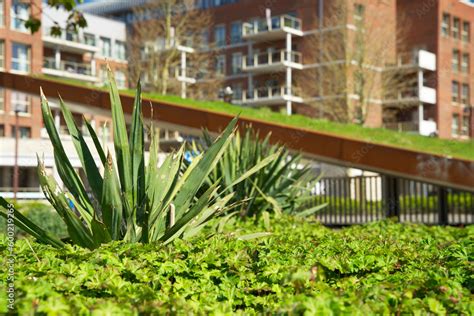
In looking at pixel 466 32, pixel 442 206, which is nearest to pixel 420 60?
pixel 466 32

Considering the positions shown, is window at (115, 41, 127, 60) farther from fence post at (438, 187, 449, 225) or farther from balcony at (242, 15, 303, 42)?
fence post at (438, 187, 449, 225)

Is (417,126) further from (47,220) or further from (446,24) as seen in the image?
(47,220)

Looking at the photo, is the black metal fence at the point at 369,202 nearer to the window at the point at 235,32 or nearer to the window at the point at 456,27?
the window at the point at 456,27

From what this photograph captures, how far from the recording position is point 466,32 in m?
51.8

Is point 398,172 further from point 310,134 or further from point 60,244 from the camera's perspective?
point 60,244

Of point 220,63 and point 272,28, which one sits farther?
point 220,63

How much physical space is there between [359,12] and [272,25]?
12043mm

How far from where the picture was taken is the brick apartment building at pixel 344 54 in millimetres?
40406

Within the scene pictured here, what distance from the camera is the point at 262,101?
5012cm

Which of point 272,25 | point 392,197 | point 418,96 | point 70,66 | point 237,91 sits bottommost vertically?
point 392,197

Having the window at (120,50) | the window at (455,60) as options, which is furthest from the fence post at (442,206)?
the window at (120,50)

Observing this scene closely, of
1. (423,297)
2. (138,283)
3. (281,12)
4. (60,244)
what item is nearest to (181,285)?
(138,283)

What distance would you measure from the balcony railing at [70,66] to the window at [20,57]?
2.35 metres

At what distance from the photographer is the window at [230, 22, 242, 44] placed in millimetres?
55219
